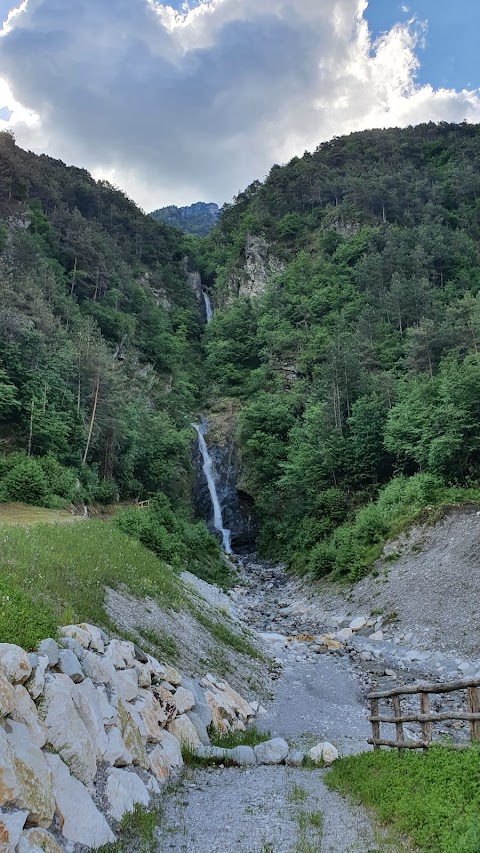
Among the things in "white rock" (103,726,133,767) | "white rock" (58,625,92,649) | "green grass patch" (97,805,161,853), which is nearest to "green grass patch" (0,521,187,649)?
"white rock" (58,625,92,649)

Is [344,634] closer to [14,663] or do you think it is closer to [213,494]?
[14,663]

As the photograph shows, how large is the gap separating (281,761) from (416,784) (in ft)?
11.4

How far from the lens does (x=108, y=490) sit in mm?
31266

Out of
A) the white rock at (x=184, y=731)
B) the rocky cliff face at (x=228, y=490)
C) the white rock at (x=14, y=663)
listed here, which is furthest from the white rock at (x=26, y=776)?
the rocky cliff face at (x=228, y=490)

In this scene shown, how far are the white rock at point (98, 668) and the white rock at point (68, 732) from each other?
1.17 meters

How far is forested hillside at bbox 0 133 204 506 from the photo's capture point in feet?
94.2

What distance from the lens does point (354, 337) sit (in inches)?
1725

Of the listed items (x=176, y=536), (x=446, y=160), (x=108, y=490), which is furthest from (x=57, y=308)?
(x=446, y=160)

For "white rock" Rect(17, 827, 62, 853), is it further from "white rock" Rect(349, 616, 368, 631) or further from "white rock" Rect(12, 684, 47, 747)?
"white rock" Rect(349, 616, 368, 631)

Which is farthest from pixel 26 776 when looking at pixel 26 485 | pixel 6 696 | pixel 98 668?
pixel 26 485

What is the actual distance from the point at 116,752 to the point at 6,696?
6.81ft

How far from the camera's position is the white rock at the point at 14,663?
211 inches

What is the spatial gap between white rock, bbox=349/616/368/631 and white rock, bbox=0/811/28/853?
17.9 metres

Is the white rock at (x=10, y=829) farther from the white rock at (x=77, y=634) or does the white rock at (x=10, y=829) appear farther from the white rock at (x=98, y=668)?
the white rock at (x=77, y=634)
